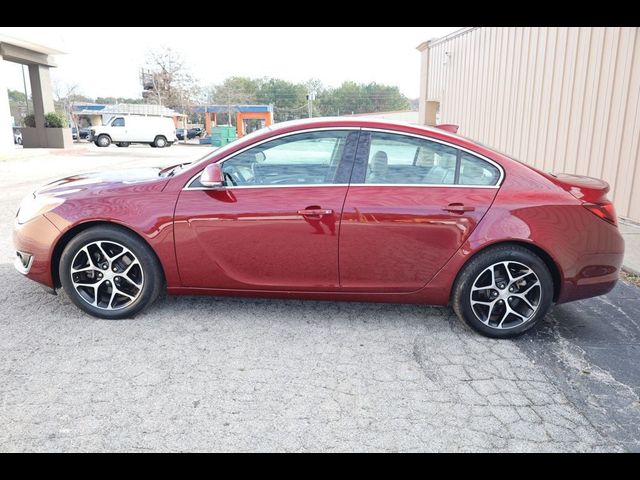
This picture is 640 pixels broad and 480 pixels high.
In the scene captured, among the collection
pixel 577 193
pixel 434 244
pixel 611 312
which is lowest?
pixel 611 312

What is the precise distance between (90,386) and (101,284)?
1.08 meters

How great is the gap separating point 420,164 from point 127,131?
109 feet

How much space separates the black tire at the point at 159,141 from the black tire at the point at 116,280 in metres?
32.4

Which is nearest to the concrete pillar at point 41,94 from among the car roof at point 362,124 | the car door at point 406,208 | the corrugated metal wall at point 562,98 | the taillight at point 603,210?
the corrugated metal wall at point 562,98

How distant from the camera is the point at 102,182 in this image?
382cm

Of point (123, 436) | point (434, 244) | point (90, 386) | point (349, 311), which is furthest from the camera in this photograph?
point (349, 311)

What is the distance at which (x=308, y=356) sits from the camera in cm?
319

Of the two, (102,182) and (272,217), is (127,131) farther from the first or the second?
(272,217)

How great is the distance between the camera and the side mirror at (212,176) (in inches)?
135

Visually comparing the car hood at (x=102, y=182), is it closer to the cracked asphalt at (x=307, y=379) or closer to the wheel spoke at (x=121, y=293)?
the wheel spoke at (x=121, y=293)

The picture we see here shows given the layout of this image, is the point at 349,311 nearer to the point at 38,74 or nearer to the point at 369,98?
the point at 38,74

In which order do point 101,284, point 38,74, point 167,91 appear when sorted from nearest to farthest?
1. point 101,284
2. point 38,74
3. point 167,91

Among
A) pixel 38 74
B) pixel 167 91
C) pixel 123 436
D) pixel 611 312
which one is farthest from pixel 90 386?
pixel 167 91

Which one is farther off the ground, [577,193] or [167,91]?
[167,91]
